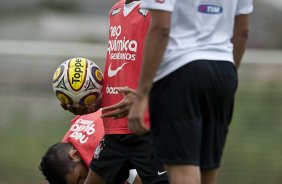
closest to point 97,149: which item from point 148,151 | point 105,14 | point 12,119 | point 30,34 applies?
point 148,151

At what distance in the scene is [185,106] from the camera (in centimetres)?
406

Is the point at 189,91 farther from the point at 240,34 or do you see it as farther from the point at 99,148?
the point at 99,148

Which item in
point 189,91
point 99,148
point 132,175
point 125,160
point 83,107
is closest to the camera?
point 189,91

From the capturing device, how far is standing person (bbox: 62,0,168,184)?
5020mm

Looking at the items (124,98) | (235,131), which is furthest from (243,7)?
(235,131)

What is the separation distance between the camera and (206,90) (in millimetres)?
4078

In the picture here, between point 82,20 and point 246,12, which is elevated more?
point 246,12

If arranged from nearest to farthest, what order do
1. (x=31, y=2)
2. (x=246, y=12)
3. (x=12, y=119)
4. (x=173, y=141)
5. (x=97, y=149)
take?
(x=173, y=141)
(x=246, y=12)
(x=97, y=149)
(x=12, y=119)
(x=31, y=2)

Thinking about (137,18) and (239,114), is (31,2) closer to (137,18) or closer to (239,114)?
(239,114)

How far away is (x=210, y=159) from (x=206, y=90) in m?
0.36

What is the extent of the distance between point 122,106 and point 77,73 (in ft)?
1.68

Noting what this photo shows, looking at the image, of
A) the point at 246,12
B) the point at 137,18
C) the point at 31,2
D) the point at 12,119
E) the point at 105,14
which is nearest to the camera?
the point at 246,12

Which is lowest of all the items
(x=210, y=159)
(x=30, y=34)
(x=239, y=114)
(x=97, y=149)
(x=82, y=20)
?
(x=82, y=20)

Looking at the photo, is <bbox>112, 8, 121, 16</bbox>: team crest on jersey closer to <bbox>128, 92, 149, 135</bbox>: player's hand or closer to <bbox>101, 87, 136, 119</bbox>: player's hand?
<bbox>101, 87, 136, 119</bbox>: player's hand
